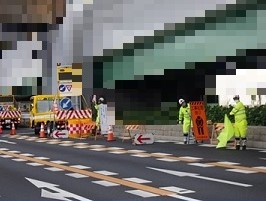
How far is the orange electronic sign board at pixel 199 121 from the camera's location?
19375 millimetres

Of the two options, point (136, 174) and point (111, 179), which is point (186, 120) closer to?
point (136, 174)

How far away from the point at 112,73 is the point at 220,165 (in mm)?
22381

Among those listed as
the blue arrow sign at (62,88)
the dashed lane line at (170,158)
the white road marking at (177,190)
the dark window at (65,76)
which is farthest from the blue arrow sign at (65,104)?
the white road marking at (177,190)

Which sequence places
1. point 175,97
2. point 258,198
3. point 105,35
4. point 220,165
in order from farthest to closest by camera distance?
1. point 105,35
2. point 175,97
3. point 220,165
4. point 258,198

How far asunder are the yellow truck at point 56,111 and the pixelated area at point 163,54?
6.34 feet

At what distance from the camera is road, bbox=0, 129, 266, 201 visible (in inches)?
350

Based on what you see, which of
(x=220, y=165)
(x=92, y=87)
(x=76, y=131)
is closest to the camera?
(x=220, y=165)

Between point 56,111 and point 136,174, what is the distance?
53.1 feet

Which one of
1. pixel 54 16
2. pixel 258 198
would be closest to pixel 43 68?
pixel 54 16

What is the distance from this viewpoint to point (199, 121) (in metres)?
19.4

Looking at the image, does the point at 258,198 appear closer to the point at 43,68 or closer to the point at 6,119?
the point at 6,119

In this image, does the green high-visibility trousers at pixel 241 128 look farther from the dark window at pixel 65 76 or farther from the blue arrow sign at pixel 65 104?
the dark window at pixel 65 76

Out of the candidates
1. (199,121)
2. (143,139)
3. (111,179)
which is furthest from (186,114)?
(111,179)

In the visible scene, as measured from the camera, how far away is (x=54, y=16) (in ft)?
206
